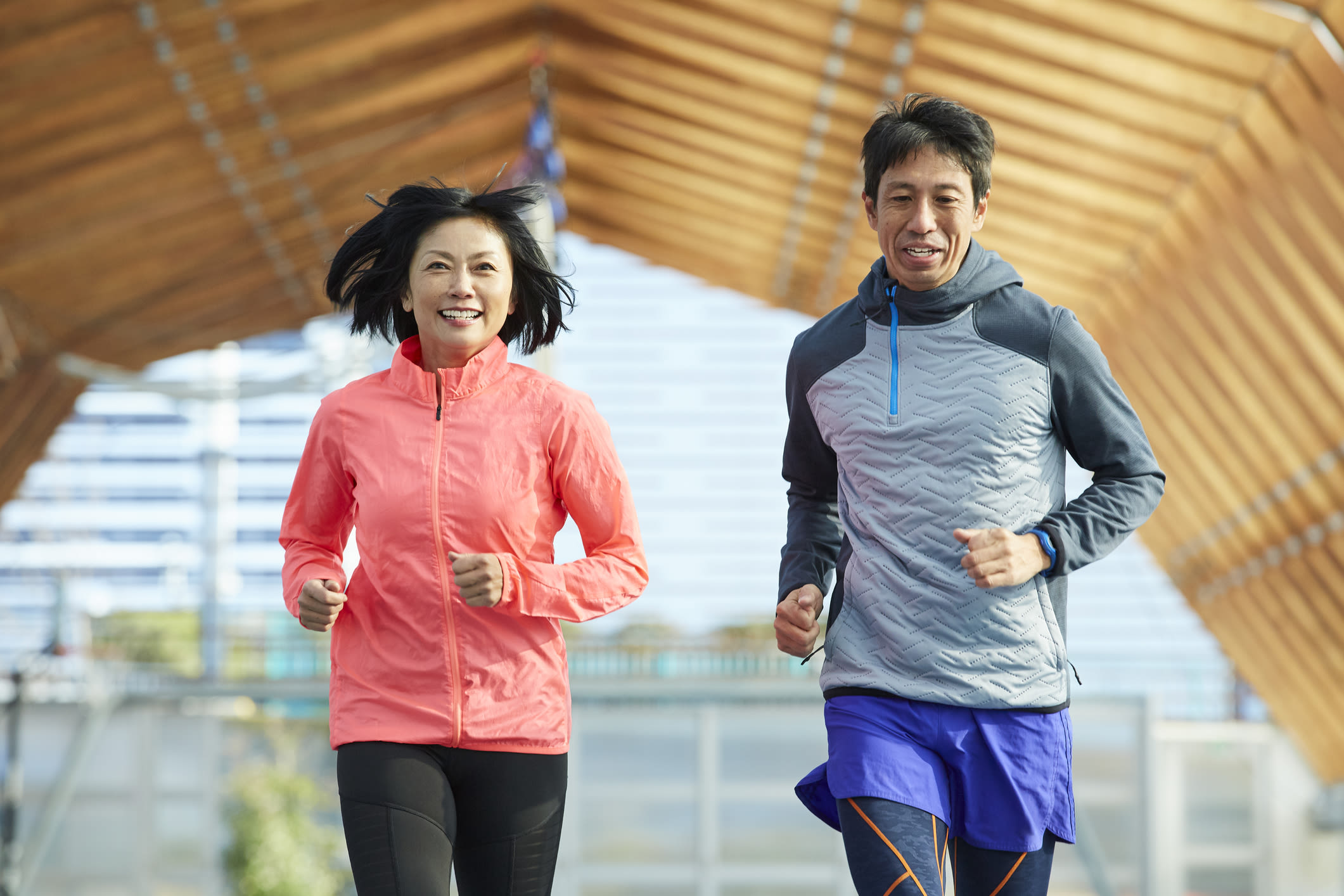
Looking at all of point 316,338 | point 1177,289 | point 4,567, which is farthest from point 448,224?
point 4,567

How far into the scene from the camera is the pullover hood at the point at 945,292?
7.89 feet

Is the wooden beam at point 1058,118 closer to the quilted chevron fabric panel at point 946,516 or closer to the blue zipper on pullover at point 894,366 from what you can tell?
the blue zipper on pullover at point 894,366

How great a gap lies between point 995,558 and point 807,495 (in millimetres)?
536

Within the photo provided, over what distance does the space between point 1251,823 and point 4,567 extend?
19.7 metres

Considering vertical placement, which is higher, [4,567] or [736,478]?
[736,478]

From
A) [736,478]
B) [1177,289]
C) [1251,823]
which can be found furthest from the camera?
[736,478]

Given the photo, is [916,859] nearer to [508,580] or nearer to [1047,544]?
[1047,544]

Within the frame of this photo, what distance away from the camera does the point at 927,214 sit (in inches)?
93.4

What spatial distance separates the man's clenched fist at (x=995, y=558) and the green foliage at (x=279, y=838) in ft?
36.0

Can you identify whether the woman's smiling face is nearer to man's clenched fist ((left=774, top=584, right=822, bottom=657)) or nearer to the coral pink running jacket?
the coral pink running jacket

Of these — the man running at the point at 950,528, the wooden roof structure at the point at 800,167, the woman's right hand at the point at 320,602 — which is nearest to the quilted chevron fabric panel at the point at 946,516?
the man running at the point at 950,528

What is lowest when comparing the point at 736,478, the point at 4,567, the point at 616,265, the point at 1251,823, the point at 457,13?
the point at 1251,823

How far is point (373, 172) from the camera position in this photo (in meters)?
12.3

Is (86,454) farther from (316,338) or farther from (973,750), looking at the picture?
(973,750)
